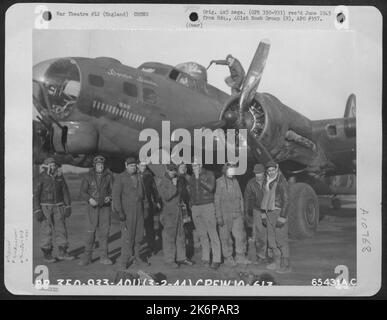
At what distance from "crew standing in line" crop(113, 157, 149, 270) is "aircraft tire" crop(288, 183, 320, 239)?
1.16m

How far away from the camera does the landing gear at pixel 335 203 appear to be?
4.39 m

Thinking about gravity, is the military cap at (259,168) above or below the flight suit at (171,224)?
above

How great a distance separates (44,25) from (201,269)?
7.33 feet

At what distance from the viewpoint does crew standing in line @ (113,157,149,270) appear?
4.30 metres

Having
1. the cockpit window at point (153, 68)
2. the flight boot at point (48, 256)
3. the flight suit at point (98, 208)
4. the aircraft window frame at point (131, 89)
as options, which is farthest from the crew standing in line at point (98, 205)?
the cockpit window at point (153, 68)

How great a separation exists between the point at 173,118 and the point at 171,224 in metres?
0.82

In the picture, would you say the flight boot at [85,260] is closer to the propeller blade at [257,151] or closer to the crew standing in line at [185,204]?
the crew standing in line at [185,204]

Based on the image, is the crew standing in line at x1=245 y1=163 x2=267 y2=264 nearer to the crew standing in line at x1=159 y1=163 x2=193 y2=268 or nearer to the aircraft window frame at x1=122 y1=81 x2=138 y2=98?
the crew standing in line at x1=159 y1=163 x2=193 y2=268

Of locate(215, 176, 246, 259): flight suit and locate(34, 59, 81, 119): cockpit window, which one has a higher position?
locate(34, 59, 81, 119): cockpit window

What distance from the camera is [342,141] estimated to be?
443 centimetres

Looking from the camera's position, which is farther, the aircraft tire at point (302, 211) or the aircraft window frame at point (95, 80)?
the aircraft tire at point (302, 211)

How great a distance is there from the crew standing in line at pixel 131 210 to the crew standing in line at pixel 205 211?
0.41 metres

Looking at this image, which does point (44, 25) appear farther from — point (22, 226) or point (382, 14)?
point (382, 14)

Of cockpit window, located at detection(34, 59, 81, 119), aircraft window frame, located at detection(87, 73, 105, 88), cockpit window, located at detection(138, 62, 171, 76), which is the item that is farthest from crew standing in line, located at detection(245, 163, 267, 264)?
cockpit window, located at detection(34, 59, 81, 119)
